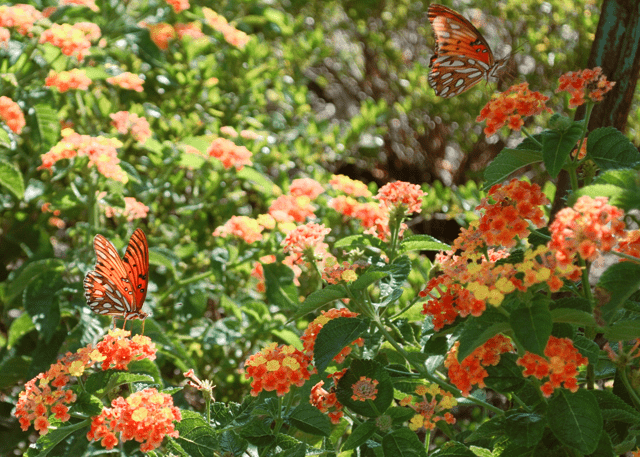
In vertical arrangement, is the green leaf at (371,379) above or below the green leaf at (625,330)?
below

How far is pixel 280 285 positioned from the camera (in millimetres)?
1955

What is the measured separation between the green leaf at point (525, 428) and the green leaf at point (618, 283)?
23 centimetres

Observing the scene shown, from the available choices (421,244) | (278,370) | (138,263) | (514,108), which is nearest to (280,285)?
(138,263)

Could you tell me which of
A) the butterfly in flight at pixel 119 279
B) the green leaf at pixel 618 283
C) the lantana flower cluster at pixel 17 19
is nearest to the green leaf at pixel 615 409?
the green leaf at pixel 618 283

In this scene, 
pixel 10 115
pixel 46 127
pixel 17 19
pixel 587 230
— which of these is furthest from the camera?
pixel 46 127

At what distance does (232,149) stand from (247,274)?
1.71ft

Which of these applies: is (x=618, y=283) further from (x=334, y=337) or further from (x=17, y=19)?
(x=17, y=19)

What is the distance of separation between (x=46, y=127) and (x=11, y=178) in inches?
10.7

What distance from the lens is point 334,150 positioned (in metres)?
3.35

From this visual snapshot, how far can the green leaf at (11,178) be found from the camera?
1991 mm

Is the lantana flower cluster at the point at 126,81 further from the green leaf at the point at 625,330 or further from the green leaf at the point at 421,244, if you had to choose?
the green leaf at the point at 625,330

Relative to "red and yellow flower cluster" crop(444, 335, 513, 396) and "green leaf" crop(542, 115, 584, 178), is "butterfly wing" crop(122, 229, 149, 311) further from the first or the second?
"green leaf" crop(542, 115, 584, 178)

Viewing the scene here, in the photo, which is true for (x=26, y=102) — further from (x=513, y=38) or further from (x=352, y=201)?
(x=513, y=38)

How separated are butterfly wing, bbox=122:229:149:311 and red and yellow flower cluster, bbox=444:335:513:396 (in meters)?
0.94
